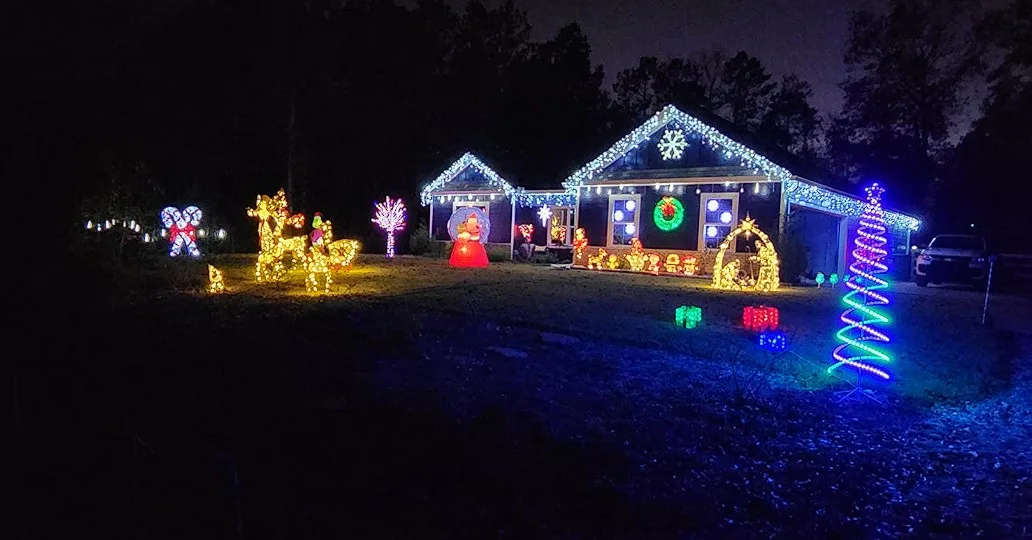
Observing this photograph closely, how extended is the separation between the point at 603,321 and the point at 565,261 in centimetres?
1488

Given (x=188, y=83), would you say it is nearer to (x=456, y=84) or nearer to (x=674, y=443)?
(x=456, y=84)

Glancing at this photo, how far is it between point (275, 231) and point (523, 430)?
33.8ft

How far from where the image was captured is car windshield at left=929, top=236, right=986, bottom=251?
69.7ft

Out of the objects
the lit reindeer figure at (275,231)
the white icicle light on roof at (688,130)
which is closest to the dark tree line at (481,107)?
the white icicle light on roof at (688,130)

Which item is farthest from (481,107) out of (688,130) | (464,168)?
(688,130)

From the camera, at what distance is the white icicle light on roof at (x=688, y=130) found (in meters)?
19.1

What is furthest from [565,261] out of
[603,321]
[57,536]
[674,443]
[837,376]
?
[57,536]

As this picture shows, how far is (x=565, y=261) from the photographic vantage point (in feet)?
80.7

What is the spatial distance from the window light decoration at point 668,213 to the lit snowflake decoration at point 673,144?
132 cm

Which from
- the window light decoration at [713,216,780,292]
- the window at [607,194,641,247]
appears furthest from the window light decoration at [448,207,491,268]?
the window light decoration at [713,216,780,292]

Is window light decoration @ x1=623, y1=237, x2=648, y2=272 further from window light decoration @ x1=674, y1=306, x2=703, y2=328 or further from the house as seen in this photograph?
window light decoration @ x1=674, y1=306, x2=703, y2=328

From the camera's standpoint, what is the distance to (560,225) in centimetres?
2569

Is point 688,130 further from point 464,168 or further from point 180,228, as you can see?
point 180,228

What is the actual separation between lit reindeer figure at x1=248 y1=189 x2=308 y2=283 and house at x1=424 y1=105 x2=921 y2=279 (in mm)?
11285
